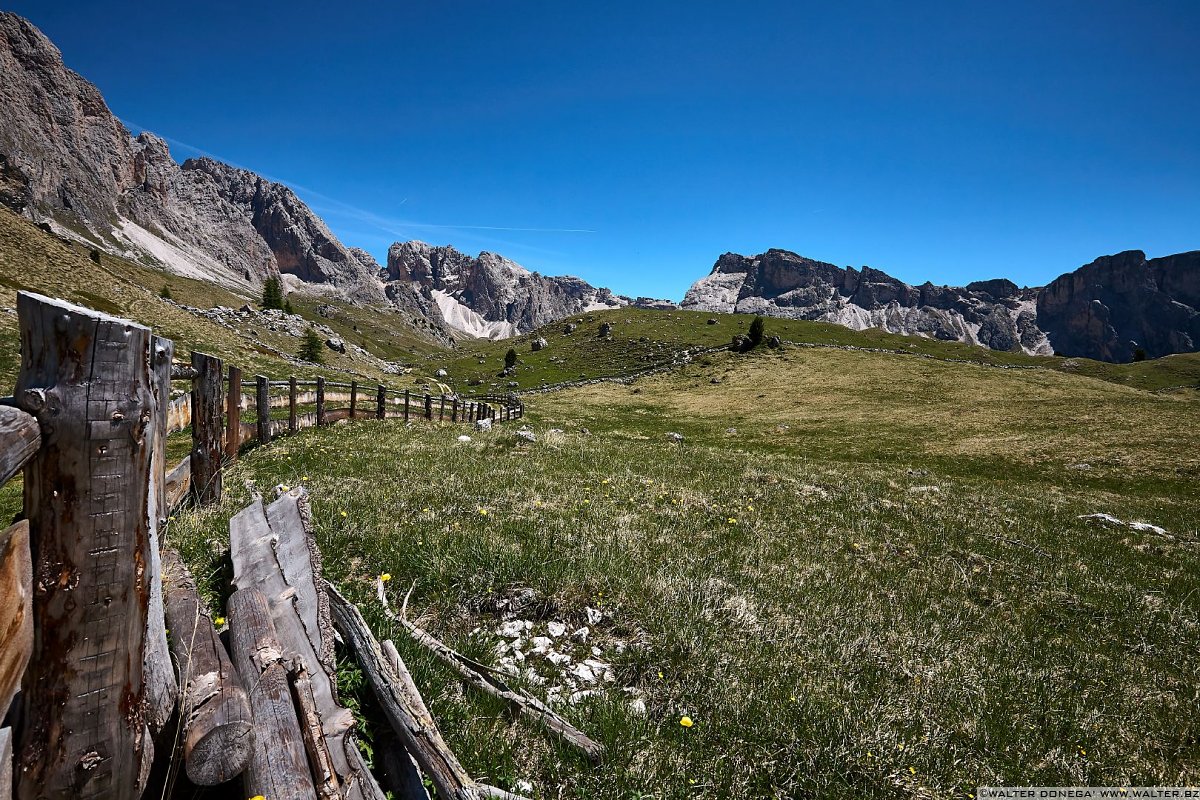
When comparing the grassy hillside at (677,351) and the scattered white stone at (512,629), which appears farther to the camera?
the grassy hillside at (677,351)

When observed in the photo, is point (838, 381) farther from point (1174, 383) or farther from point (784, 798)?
point (1174, 383)

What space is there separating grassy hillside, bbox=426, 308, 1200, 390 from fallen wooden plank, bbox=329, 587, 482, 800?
90882mm

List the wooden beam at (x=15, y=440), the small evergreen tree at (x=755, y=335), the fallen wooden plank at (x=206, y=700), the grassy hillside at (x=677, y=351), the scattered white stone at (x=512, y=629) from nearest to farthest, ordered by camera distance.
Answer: the wooden beam at (x=15, y=440)
the fallen wooden plank at (x=206, y=700)
the scattered white stone at (x=512, y=629)
the small evergreen tree at (x=755, y=335)
the grassy hillside at (x=677, y=351)

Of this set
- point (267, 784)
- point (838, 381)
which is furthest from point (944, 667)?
point (838, 381)

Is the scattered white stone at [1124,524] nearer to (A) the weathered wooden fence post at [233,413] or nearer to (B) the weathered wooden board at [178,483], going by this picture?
(B) the weathered wooden board at [178,483]

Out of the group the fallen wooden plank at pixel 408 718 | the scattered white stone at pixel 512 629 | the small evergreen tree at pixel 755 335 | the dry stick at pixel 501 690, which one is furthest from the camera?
the small evergreen tree at pixel 755 335

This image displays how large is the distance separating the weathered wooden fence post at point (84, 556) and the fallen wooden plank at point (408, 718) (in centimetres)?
126

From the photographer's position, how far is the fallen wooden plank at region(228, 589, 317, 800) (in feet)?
9.24

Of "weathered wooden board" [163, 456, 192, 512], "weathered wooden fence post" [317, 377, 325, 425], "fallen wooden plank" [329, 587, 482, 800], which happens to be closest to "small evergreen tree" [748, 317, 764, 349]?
"weathered wooden fence post" [317, 377, 325, 425]

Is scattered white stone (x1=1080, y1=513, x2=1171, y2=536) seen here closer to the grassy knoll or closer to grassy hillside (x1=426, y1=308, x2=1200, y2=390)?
the grassy knoll

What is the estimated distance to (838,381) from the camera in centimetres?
6956

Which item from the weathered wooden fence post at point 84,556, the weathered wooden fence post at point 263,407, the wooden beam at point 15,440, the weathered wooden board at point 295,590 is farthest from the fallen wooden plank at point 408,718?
the weathered wooden fence post at point 263,407

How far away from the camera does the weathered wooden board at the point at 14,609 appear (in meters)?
2.21

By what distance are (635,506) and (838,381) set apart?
6719 cm
